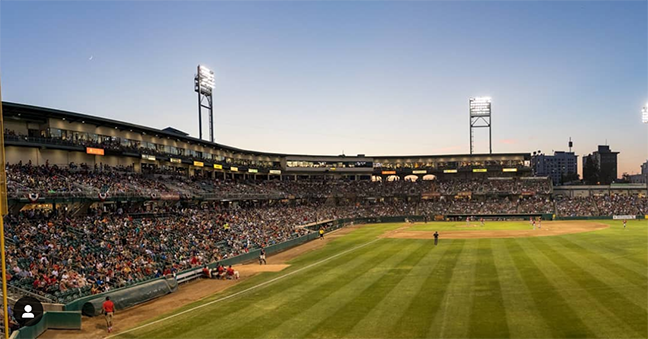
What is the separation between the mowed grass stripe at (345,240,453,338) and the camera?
1702 cm

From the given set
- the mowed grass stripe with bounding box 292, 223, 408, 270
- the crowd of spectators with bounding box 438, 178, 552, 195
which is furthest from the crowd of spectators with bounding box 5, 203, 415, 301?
the crowd of spectators with bounding box 438, 178, 552, 195

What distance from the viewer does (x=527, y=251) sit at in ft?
117

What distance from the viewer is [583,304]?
19078 mm

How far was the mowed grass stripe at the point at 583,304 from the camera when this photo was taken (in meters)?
15.8

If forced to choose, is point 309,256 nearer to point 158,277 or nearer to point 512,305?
point 158,277

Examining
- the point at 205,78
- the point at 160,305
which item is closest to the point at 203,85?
the point at 205,78

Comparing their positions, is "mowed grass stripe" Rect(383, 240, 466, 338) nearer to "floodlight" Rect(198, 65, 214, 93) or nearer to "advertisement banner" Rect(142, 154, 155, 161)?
"advertisement banner" Rect(142, 154, 155, 161)

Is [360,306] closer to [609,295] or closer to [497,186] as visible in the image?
[609,295]

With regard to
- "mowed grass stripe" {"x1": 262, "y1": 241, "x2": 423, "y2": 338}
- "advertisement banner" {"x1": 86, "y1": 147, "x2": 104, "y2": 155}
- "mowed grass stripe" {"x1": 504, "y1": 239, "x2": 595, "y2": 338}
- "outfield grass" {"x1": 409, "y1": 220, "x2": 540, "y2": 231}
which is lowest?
"outfield grass" {"x1": 409, "y1": 220, "x2": 540, "y2": 231}

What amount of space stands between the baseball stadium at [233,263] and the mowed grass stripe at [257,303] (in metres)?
0.13

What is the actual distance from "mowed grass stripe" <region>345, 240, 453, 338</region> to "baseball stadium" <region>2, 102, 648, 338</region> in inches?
3.8

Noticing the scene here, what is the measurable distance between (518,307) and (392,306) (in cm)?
544

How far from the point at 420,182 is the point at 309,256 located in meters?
60.3

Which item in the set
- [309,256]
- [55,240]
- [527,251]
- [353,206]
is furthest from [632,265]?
→ [353,206]
